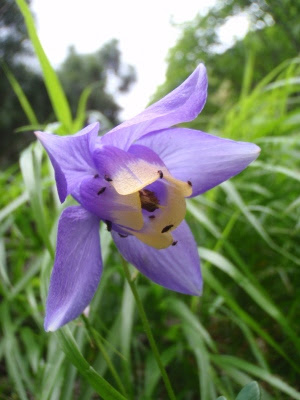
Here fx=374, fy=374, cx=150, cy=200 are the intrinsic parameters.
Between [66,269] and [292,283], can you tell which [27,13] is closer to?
[66,269]

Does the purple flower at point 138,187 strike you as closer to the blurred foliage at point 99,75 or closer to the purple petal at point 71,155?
the purple petal at point 71,155

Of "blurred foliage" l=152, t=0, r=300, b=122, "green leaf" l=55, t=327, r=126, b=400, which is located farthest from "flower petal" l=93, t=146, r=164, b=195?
"blurred foliage" l=152, t=0, r=300, b=122

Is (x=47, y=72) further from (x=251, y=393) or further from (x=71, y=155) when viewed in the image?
(x=251, y=393)

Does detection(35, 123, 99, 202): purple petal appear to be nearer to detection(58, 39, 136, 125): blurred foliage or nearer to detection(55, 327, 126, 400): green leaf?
detection(55, 327, 126, 400): green leaf

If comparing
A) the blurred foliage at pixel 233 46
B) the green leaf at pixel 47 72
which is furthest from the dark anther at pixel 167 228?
the blurred foliage at pixel 233 46

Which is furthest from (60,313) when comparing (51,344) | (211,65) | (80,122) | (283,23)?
(211,65)

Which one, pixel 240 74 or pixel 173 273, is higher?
pixel 173 273
